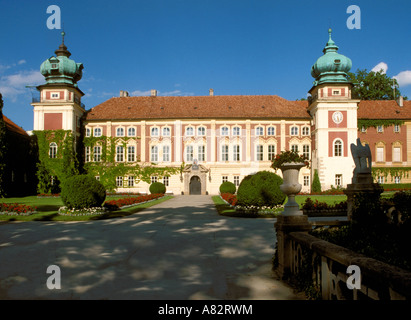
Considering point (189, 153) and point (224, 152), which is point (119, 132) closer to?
point (189, 153)

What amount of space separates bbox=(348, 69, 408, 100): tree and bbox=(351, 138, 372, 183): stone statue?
140ft

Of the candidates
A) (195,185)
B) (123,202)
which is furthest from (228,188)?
(123,202)

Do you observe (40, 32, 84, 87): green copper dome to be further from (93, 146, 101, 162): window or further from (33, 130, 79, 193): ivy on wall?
(93, 146, 101, 162): window

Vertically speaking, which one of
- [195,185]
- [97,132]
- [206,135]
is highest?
[97,132]

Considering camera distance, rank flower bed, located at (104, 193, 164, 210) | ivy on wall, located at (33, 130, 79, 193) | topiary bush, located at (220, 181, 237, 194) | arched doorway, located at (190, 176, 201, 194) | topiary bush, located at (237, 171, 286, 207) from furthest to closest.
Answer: arched doorway, located at (190, 176, 201, 194) → ivy on wall, located at (33, 130, 79, 193) → topiary bush, located at (220, 181, 237, 194) → flower bed, located at (104, 193, 164, 210) → topiary bush, located at (237, 171, 286, 207)

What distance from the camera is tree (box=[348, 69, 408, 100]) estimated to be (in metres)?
46.8

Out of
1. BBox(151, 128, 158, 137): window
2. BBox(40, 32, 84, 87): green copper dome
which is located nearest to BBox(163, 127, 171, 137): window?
BBox(151, 128, 158, 137): window

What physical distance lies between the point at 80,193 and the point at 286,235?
40.4ft

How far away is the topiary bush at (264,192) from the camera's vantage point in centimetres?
1563

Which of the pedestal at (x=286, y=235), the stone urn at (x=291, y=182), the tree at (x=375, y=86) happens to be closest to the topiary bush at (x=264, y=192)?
the stone urn at (x=291, y=182)

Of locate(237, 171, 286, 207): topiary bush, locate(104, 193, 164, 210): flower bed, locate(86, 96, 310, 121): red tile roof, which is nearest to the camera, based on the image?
locate(237, 171, 286, 207): topiary bush

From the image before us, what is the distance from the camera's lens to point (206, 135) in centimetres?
3847

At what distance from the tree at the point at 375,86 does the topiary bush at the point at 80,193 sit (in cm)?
4070

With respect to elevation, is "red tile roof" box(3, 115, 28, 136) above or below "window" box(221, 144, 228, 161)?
above
